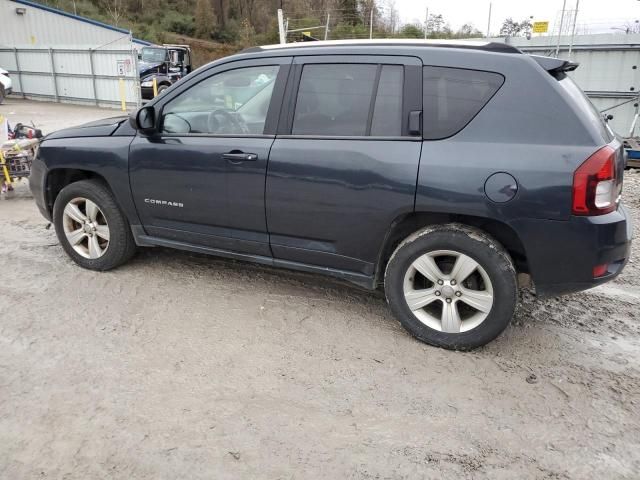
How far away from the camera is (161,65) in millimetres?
25719

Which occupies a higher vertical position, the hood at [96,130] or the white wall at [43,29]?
the white wall at [43,29]

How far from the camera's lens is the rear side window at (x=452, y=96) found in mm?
3064

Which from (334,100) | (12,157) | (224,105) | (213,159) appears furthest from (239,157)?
(12,157)

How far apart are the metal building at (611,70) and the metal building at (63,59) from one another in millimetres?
16085

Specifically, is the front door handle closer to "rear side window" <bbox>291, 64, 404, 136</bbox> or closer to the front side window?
the front side window

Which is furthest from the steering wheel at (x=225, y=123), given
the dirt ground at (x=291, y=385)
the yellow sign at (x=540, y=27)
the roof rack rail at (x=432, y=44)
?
the yellow sign at (x=540, y=27)

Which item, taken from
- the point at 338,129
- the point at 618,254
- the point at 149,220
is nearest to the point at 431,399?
the point at 618,254

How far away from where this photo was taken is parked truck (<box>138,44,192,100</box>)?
24.8 m

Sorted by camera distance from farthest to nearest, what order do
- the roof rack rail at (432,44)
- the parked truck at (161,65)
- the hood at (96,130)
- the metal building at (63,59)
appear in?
the parked truck at (161,65)
the metal building at (63,59)
the hood at (96,130)
the roof rack rail at (432,44)

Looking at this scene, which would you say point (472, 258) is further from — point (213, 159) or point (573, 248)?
point (213, 159)

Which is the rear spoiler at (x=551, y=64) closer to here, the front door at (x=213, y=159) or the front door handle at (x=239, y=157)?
the front door at (x=213, y=159)

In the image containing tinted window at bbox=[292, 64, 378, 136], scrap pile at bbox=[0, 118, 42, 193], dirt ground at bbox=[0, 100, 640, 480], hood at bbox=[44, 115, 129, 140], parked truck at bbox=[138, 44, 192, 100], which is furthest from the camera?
parked truck at bbox=[138, 44, 192, 100]

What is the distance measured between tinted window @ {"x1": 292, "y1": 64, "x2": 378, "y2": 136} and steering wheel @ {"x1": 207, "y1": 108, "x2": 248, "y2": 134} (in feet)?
1.56

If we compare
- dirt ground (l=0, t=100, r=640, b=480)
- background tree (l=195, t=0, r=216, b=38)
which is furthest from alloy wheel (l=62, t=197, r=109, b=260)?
background tree (l=195, t=0, r=216, b=38)
